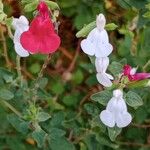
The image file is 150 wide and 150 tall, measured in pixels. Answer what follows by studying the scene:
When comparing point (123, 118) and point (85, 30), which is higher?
point (85, 30)

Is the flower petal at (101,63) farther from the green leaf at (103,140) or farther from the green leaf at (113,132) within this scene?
the green leaf at (103,140)

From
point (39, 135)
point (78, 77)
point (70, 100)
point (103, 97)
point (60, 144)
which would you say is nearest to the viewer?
point (103, 97)

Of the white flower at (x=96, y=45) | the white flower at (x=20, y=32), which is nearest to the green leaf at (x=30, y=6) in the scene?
the white flower at (x=20, y=32)

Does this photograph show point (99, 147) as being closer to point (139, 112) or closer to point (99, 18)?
point (139, 112)

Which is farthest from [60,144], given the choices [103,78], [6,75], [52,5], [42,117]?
[52,5]

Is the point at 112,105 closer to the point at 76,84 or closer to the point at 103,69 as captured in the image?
the point at 103,69
